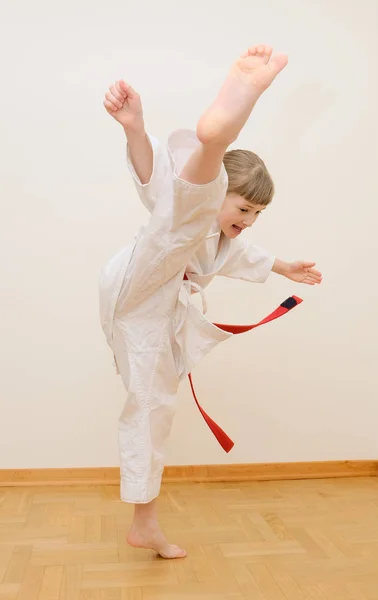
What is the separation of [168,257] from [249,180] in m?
0.36

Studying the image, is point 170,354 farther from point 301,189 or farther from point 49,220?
point 301,189

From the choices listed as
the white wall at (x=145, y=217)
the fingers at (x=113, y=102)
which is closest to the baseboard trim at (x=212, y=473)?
the white wall at (x=145, y=217)

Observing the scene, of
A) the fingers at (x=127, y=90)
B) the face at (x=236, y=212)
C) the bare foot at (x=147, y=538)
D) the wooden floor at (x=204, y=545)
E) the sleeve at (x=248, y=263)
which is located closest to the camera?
the fingers at (x=127, y=90)

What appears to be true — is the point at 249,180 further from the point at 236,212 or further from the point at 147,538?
the point at 147,538

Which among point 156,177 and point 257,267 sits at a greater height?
point 156,177

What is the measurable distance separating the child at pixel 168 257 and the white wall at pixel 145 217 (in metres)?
0.74

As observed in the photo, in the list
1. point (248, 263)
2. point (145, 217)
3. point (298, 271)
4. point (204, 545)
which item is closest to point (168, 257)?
point (248, 263)

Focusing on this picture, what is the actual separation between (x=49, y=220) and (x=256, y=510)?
1257mm

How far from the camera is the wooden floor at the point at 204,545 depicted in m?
1.51

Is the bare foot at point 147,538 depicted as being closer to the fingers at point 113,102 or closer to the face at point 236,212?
the face at point 236,212

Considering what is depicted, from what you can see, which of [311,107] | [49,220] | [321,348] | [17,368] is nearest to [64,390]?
[17,368]

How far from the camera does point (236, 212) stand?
1724 mm

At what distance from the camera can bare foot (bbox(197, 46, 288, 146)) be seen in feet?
4.04

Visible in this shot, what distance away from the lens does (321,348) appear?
8.68 feet
